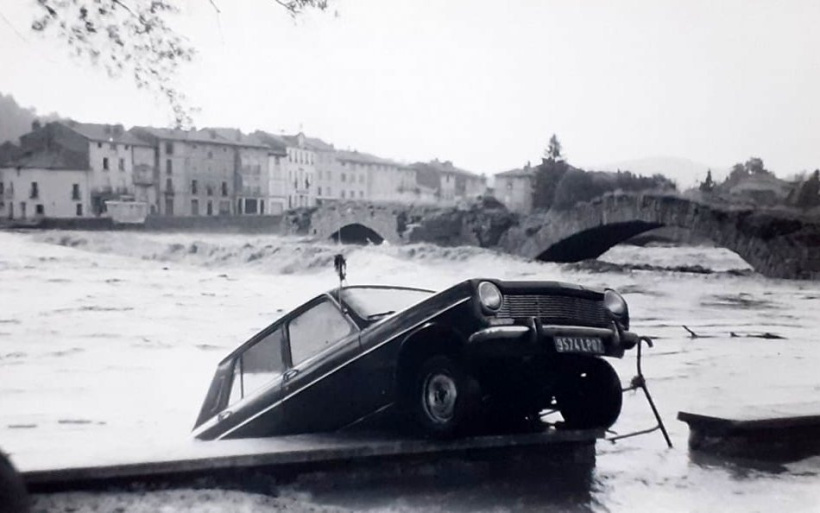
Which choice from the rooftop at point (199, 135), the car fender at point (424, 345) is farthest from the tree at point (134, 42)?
the car fender at point (424, 345)

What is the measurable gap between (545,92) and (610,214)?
30.7 inches

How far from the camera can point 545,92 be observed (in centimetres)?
370

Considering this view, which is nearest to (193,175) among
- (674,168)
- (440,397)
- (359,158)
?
(359,158)

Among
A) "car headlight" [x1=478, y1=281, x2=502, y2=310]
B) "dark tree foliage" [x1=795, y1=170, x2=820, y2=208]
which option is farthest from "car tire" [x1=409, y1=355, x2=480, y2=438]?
"dark tree foliage" [x1=795, y1=170, x2=820, y2=208]

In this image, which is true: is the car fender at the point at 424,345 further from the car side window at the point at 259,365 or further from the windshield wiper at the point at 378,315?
the car side window at the point at 259,365

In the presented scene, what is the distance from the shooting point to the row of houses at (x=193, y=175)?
3150 millimetres

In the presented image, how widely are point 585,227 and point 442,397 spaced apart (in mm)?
1444

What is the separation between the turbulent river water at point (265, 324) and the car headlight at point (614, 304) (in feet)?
2.17

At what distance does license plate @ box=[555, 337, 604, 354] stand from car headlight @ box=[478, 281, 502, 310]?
23cm

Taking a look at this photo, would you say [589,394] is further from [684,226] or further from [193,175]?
[193,175]

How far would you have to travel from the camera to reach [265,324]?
128 inches

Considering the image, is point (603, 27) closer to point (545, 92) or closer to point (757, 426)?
point (545, 92)

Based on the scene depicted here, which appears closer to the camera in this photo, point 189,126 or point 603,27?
point 189,126

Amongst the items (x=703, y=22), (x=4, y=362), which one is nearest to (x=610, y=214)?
(x=703, y=22)
